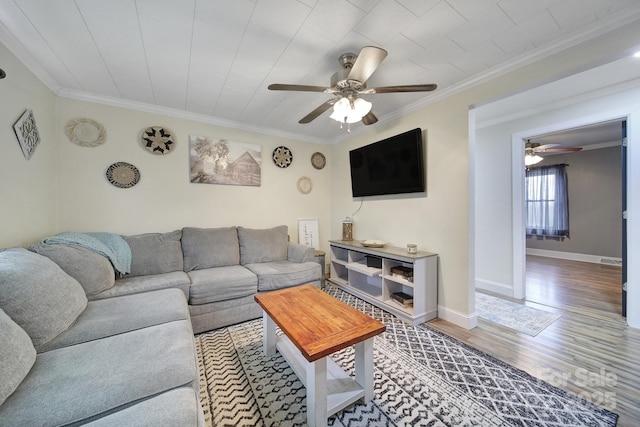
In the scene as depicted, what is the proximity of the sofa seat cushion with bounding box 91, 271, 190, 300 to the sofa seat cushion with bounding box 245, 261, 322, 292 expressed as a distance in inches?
27.3

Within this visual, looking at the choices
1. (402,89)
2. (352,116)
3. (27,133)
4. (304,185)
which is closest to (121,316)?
(27,133)

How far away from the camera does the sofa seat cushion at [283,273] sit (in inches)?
97.9

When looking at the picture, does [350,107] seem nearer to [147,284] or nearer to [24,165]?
[147,284]

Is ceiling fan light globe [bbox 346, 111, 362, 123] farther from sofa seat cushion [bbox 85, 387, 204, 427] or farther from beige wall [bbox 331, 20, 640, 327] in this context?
sofa seat cushion [bbox 85, 387, 204, 427]

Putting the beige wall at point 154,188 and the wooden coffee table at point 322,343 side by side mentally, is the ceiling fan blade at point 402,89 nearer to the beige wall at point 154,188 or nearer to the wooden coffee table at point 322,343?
the wooden coffee table at point 322,343

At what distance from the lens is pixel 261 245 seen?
10.0 ft

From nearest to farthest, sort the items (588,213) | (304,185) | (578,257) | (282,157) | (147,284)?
(147,284) < (282,157) < (304,185) < (588,213) < (578,257)

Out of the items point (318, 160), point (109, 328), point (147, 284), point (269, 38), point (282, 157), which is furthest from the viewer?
point (318, 160)

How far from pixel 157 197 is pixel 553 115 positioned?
4.88 meters

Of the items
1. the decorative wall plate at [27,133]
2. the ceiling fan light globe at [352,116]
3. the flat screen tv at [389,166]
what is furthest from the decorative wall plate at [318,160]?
the decorative wall plate at [27,133]

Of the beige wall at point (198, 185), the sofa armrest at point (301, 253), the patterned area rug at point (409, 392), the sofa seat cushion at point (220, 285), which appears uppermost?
the beige wall at point (198, 185)

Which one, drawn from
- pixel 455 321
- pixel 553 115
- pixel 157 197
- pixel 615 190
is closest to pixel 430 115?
pixel 553 115

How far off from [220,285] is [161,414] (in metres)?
1.52

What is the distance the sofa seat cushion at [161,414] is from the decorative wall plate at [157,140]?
8.93ft
